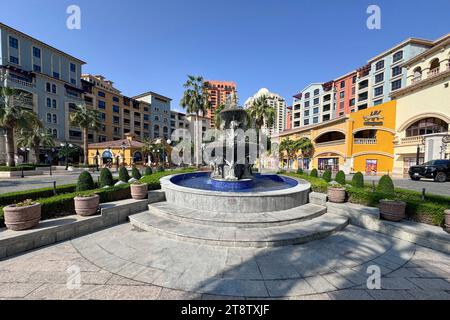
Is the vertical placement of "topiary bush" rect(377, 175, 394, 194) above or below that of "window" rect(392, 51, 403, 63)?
below

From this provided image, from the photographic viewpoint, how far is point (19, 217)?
17.7ft

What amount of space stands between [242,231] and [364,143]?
119 ft

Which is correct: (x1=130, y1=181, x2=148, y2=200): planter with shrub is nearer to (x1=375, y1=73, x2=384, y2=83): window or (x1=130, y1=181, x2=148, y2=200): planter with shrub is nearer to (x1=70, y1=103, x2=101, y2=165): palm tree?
(x1=70, y1=103, x2=101, y2=165): palm tree

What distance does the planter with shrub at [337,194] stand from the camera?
28.2 feet

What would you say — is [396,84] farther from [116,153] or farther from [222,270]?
[116,153]

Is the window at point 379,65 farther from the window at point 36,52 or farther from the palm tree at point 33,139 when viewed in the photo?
the window at point 36,52

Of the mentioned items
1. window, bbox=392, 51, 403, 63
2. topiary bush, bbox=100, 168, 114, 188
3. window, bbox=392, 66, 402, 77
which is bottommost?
topiary bush, bbox=100, 168, 114, 188

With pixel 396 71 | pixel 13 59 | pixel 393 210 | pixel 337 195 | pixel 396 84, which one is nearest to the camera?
pixel 393 210

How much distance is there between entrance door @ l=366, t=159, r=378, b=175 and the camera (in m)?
31.7

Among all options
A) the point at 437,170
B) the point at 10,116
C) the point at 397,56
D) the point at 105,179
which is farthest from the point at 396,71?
the point at 10,116

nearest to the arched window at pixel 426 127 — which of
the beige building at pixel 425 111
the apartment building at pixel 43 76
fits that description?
the beige building at pixel 425 111

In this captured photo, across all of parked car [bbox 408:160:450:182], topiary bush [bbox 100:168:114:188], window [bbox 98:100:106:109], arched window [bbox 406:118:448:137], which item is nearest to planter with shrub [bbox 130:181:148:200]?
topiary bush [bbox 100:168:114:188]

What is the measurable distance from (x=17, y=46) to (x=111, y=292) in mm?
59912
